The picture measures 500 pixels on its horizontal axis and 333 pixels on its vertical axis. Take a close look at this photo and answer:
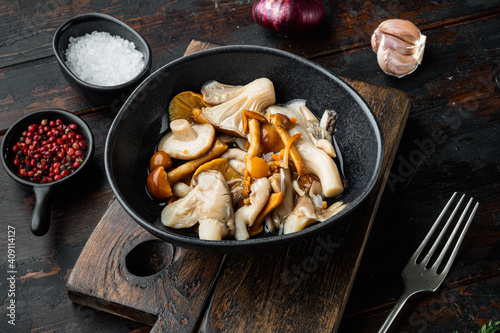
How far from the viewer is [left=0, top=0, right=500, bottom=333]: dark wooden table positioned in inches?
61.2

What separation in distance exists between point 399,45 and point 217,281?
49.1 inches

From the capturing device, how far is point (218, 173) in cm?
142

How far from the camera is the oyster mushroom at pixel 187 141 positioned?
147cm

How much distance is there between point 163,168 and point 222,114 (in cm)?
27

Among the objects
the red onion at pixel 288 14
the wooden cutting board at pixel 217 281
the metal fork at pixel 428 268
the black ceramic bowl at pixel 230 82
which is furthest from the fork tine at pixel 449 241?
the red onion at pixel 288 14

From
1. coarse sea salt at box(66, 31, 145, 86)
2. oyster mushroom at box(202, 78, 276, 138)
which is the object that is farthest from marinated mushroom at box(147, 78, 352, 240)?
coarse sea salt at box(66, 31, 145, 86)

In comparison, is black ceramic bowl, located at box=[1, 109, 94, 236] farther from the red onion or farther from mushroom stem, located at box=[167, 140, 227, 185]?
the red onion

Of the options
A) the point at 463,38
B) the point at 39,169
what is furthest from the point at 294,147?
the point at 463,38

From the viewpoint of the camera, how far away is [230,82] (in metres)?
1.69

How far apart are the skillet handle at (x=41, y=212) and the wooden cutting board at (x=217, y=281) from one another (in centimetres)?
18

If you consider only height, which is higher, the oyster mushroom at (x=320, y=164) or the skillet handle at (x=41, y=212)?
the oyster mushroom at (x=320, y=164)

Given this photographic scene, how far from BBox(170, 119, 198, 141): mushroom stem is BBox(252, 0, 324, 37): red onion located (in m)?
0.84

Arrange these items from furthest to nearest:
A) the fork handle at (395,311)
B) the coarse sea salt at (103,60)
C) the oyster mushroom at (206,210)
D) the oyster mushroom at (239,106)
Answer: the coarse sea salt at (103,60), the oyster mushroom at (239,106), the fork handle at (395,311), the oyster mushroom at (206,210)

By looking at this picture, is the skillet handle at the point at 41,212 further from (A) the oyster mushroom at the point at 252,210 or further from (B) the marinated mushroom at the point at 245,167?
(A) the oyster mushroom at the point at 252,210
